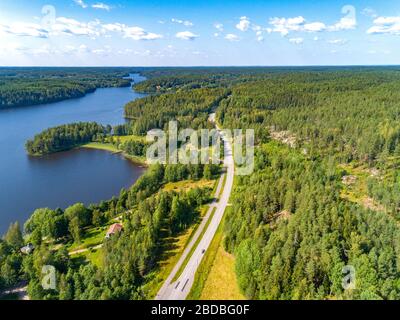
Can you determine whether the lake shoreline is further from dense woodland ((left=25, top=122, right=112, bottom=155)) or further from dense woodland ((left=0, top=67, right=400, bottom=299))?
dense woodland ((left=0, top=67, right=400, bottom=299))

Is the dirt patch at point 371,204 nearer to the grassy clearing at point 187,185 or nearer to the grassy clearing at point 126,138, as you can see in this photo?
the grassy clearing at point 187,185

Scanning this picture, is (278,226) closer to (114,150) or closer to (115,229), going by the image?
(115,229)

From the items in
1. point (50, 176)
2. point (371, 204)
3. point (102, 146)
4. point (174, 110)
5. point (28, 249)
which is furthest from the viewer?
point (174, 110)

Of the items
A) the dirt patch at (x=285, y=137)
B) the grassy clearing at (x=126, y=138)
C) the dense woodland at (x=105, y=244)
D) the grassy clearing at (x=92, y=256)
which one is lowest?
the grassy clearing at (x=92, y=256)

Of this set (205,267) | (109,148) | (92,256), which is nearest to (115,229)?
(92,256)

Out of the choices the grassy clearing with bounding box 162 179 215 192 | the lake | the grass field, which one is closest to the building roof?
the grass field

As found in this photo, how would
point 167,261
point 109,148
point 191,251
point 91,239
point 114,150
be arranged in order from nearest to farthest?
point 167,261, point 191,251, point 91,239, point 114,150, point 109,148

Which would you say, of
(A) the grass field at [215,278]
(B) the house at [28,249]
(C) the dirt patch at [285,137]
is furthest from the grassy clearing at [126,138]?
(A) the grass field at [215,278]

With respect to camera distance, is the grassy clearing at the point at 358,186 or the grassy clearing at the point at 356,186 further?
the grassy clearing at the point at 356,186
